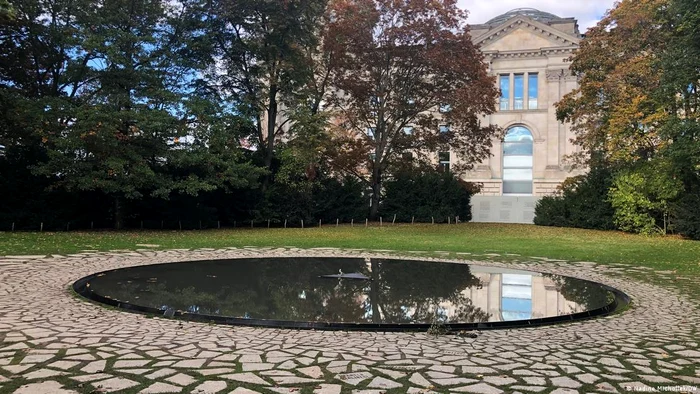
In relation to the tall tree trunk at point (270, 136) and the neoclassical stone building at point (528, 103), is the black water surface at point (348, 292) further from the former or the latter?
the neoclassical stone building at point (528, 103)

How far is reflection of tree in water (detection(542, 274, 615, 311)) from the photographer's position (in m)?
7.61

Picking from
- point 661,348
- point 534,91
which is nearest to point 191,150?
point 661,348

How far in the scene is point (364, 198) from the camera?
29797mm

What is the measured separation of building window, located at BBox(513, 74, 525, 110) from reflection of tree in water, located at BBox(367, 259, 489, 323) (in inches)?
1473

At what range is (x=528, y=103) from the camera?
44844mm

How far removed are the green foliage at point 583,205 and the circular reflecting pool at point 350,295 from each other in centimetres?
1951

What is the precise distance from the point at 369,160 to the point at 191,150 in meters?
10.7

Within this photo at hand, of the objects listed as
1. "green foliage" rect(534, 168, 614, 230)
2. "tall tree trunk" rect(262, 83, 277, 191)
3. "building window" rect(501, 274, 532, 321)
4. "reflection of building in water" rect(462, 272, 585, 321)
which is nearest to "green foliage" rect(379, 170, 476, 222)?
"green foliage" rect(534, 168, 614, 230)

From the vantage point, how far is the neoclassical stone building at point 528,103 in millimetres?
43312

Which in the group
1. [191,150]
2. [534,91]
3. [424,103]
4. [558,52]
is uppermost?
[558,52]

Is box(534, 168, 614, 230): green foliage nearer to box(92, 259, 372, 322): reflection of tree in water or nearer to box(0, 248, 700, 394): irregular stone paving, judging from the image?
box(92, 259, 372, 322): reflection of tree in water

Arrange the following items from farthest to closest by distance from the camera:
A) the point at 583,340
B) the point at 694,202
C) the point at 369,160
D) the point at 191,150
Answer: the point at 369,160, the point at 694,202, the point at 191,150, the point at 583,340

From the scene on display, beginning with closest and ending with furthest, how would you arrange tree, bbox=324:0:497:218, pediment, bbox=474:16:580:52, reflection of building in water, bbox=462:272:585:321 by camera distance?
reflection of building in water, bbox=462:272:585:321 → tree, bbox=324:0:497:218 → pediment, bbox=474:16:580:52

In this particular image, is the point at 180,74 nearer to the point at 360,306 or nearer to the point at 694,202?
the point at 360,306
